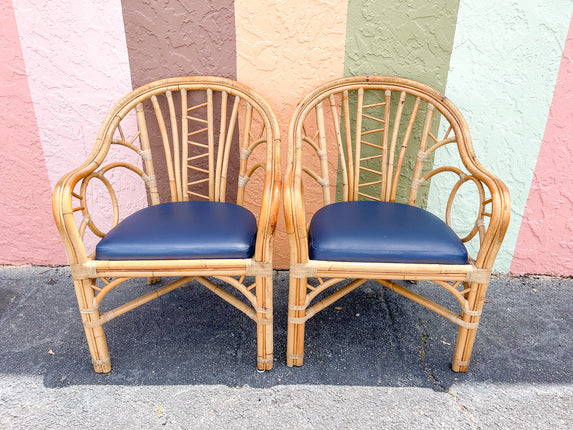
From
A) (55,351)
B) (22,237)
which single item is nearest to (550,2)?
(55,351)

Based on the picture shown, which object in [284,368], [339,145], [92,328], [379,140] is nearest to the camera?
[92,328]

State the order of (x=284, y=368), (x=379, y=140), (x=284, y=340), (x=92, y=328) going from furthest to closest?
(x=379, y=140), (x=284, y=340), (x=284, y=368), (x=92, y=328)

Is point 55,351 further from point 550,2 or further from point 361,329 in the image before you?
point 550,2

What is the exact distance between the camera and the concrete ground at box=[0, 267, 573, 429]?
1.27 meters

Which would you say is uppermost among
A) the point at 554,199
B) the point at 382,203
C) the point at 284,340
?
the point at 382,203

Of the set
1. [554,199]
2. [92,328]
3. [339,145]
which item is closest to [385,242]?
[339,145]

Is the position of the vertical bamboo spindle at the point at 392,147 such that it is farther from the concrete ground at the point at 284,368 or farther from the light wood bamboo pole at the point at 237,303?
the light wood bamboo pole at the point at 237,303

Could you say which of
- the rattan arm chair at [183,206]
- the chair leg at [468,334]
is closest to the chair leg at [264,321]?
the rattan arm chair at [183,206]

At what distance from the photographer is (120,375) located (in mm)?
1420

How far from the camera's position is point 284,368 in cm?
146

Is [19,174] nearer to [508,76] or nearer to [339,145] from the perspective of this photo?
[339,145]

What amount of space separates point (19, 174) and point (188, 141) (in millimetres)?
902

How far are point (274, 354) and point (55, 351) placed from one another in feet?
2.86

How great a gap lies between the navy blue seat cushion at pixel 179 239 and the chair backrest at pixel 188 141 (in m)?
0.21
